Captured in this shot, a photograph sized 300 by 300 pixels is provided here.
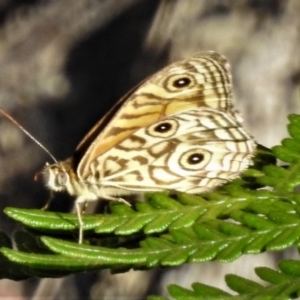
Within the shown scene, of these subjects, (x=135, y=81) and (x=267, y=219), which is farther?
(x=135, y=81)

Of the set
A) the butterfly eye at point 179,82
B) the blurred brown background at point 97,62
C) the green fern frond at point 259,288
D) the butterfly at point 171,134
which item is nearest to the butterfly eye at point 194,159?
the butterfly at point 171,134

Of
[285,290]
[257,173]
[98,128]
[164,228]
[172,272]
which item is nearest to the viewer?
[285,290]

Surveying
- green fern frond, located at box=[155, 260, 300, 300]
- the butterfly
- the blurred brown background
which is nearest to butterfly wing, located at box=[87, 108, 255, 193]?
the butterfly

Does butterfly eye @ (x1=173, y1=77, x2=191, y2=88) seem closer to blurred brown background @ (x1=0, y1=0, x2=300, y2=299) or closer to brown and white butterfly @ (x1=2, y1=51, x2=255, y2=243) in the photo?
brown and white butterfly @ (x1=2, y1=51, x2=255, y2=243)

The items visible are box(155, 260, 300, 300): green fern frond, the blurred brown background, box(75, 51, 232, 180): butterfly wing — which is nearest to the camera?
box(155, 260, 300, 300): green fern frond

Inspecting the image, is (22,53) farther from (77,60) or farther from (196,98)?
(196,98)

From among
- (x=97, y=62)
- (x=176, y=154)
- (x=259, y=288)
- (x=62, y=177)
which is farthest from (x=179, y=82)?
(x=97, y=62)

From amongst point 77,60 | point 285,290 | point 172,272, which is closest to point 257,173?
point 285,290
